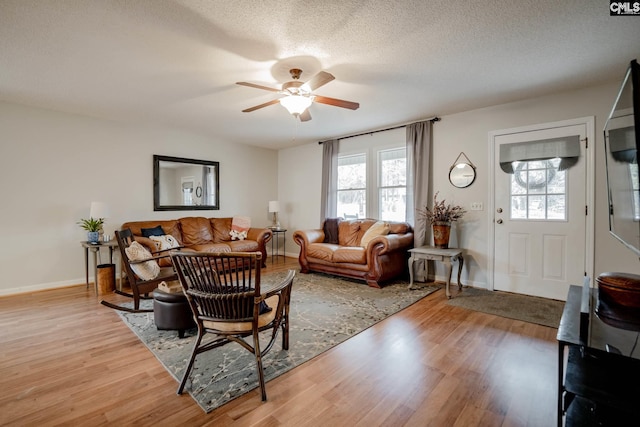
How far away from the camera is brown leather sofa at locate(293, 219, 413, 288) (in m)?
4.11

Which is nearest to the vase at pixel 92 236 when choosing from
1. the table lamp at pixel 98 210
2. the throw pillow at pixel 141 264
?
the table lamp at pixel 98 210

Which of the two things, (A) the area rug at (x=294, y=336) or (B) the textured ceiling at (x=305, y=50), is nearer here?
(A) the area rug at (x=294, y=336)

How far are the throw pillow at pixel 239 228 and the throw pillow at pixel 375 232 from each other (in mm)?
2284

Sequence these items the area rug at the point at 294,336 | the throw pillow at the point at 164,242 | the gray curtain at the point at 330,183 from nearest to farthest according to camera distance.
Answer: the area rug at the point at 294,336 < the throw pillow at the point at 164,242 < the gray curtain at the point at 330,183

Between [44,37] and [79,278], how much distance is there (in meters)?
3.43

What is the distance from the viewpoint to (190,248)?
15.3 feet

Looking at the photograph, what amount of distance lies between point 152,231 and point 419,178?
425 cm

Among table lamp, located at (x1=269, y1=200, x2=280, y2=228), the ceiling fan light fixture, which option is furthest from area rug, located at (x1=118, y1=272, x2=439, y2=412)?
table lamp, located at (x1=269, y1=200, x2=280, y2=228)

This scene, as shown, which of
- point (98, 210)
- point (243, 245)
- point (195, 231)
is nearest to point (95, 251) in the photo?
point (98, 210)

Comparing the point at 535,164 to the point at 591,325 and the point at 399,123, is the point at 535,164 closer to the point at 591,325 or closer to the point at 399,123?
the point at 399,123

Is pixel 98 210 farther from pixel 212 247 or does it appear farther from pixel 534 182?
pixel 534 182

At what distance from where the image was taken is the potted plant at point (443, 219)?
4.07 meters

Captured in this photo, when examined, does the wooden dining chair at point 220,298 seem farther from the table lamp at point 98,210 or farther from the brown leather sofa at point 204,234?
the table lamp at point 98,210

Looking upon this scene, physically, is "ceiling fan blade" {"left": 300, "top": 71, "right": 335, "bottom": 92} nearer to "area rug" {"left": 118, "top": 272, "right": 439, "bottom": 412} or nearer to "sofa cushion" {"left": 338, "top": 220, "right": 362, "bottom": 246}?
"area rug" {"left": 118, "top": 272, "right": 439, "bottom": 412}
